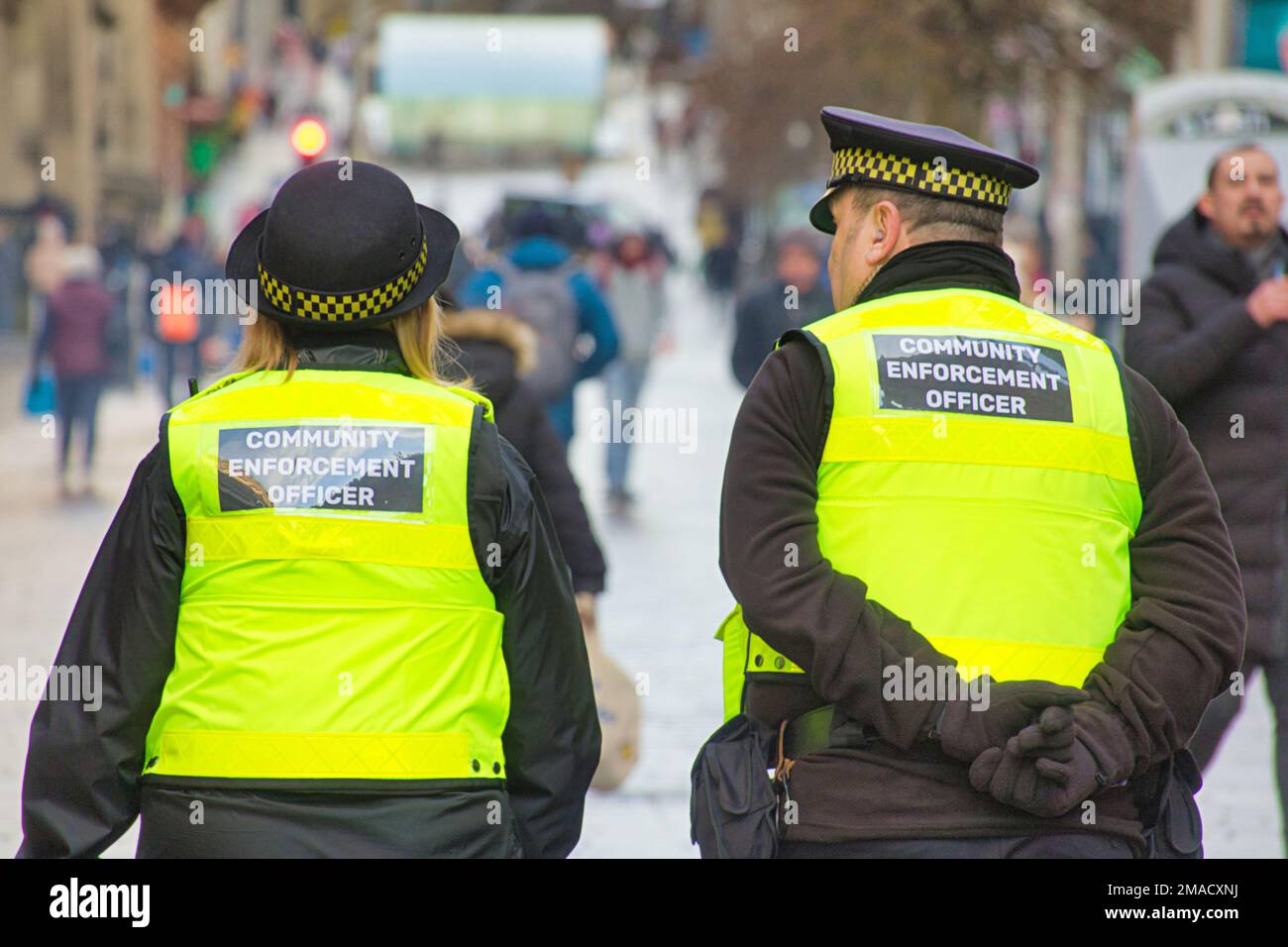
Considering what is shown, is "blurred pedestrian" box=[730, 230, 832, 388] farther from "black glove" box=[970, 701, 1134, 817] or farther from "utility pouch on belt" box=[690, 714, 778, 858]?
"black glove" box=[970, 701, 1134, 817]

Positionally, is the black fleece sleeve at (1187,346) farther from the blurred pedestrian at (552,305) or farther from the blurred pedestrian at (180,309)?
the blurred pedestrian at (180,309)

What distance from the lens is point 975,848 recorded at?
297 cm

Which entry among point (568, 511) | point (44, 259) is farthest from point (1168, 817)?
point (44, 259)

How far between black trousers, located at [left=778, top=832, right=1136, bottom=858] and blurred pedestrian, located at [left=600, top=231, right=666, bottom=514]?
1158 centimetres

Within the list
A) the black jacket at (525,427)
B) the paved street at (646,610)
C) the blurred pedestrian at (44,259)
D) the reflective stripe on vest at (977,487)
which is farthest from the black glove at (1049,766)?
the blurred pedestrian at (44,259)

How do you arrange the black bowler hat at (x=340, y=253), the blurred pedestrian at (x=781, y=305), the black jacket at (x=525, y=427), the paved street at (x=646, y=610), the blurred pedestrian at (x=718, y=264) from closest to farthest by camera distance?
the black bowler hat at (x=340, y=253)
the black jacket at (x=525, y=427)
the paved street at (x=646, y=610)
the blurred pedestrian at (x=781, y=305)
the blurred pedestrian at (x=718, y=264)

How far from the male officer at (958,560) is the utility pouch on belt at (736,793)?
0.03 metres

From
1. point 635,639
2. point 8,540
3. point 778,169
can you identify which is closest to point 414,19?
point 778,169

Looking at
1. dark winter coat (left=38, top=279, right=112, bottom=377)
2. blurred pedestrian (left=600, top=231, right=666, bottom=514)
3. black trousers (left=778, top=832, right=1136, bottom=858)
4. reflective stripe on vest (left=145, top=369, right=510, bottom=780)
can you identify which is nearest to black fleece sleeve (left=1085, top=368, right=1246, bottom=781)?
black trousers (left=778, top=832, right=1136, bottom=858)

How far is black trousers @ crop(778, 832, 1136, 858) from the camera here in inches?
117

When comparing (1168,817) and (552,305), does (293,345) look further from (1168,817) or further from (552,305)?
(552,305)

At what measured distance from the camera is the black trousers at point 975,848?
2.96 metres

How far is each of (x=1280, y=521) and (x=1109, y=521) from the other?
2.58m
